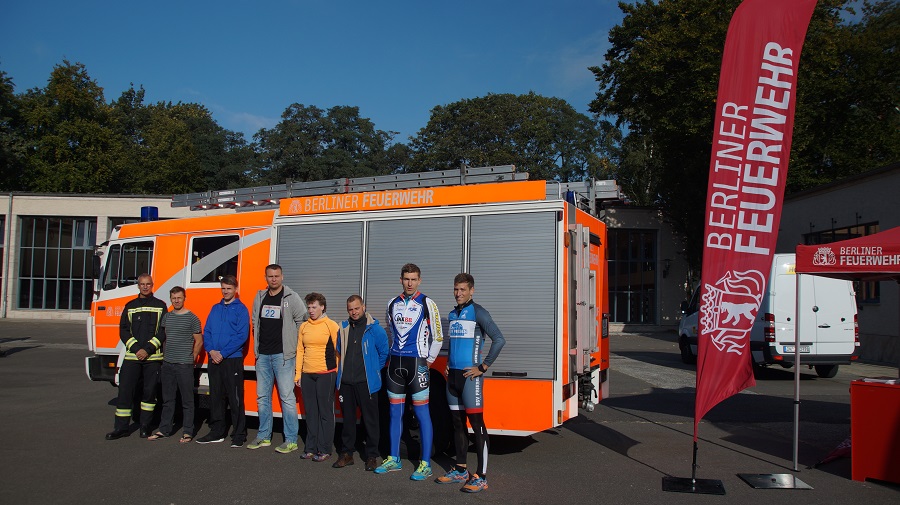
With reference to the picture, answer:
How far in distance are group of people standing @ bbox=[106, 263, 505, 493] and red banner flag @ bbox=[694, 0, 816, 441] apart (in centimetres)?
205

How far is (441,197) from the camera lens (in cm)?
734

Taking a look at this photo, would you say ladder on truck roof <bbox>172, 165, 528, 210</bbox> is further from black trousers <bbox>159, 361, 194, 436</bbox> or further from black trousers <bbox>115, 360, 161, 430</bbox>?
black trousers <bbox>115, 360, 161, 430</bbox>

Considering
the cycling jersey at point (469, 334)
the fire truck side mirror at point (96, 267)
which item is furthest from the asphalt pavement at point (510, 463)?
the fire truck side mirror at point (96, 267)

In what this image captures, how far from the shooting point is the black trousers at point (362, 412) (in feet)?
21.6

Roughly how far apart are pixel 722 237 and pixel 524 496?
2960 millimetres

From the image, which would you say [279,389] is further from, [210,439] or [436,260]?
[436,260]

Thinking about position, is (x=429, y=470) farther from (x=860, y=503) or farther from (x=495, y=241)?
(x=860, y=503)

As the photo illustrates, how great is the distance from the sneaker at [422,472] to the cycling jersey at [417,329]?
975 millimetres

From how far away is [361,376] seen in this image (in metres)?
6.59

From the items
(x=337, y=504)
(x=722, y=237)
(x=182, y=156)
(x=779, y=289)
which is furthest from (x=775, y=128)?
(x=182, y=156)

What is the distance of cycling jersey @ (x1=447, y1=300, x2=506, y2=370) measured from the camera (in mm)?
5934

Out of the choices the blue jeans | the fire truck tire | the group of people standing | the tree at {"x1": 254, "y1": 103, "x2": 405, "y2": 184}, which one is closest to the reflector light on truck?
the fire truck tire

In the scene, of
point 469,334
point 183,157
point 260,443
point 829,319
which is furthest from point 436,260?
point 183,157

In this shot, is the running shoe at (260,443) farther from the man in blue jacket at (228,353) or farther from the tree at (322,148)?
the tree at (322,148)
